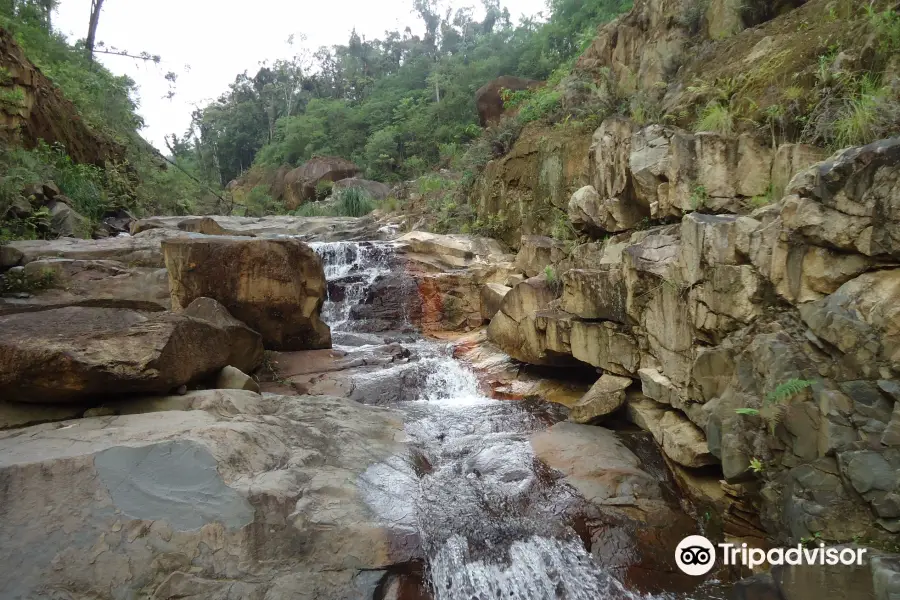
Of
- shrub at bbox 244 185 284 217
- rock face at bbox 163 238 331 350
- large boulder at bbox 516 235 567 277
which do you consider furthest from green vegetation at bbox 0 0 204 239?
large boulder at bbox 516 235 567 277

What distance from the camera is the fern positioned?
3.57m

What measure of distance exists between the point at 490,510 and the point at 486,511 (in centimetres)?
4

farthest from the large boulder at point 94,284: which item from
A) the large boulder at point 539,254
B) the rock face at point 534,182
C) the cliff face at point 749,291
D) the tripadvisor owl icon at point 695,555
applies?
the rock face at point 534,182

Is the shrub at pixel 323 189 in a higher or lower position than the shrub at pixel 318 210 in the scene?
higher

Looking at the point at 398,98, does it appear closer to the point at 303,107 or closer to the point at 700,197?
the point at 303,107

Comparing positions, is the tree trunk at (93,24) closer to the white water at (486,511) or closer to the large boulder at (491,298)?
the large boulder at (491,298)

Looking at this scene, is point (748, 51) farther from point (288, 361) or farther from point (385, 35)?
point (385, 35)

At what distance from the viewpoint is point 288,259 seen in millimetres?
8477

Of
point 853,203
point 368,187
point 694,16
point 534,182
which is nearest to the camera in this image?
point 853,203

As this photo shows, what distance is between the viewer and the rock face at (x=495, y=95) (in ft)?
68.7

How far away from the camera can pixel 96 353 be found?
509 centimetres

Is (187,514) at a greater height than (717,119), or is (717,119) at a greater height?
(717,119)

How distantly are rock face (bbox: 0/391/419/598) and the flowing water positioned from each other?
13.6 inches

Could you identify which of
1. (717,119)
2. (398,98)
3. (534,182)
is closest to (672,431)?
(717,119)
